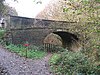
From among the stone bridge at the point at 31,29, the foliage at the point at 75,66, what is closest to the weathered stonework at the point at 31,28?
the stone bridge at the point at 31,29

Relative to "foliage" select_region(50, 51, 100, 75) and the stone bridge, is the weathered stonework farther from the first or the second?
"foliage" select_region(50, 51, 100, 75)

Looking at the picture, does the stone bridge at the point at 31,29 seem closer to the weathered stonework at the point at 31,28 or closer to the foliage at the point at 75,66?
the weathered stonework at the point at 31,28

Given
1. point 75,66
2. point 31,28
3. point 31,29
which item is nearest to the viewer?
point 75,66

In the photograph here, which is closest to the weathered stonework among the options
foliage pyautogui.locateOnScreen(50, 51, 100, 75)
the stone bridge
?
the stone bridge

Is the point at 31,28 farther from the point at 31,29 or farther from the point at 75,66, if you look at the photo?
the point at 75,66

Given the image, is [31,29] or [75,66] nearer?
[75,66]

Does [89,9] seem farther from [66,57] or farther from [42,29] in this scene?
[42,29]

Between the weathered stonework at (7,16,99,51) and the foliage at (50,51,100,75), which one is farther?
the weathered stonework at (7,16,99,51)

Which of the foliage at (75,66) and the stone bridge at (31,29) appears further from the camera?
the stone bridge at (31,29)

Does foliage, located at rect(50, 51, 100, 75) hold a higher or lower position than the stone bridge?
lower

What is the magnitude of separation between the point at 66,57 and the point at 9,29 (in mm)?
8948

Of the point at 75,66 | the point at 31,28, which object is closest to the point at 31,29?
the point at 31,28

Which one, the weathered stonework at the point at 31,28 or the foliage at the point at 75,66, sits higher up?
the weathered stonework at the point at 31,28

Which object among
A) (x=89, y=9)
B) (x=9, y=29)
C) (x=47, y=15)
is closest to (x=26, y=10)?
(x=47, y=15)
